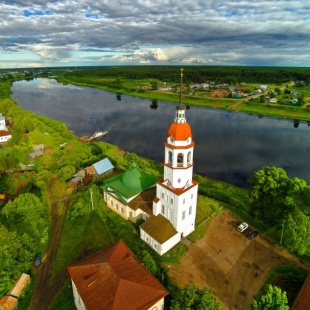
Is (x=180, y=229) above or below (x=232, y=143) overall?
above

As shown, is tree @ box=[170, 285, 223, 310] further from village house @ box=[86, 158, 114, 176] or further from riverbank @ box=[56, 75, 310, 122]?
riverbank @ box=[56, 75, 310, 122]

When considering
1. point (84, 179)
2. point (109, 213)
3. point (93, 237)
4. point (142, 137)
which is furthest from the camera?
point (142, 137)

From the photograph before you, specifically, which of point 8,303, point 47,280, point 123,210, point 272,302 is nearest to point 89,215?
point 123,210

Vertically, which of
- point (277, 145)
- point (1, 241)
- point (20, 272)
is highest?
point (1, 241)

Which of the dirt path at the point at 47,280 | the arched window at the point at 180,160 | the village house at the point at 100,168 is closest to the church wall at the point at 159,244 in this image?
the arched window at the point at 180,160

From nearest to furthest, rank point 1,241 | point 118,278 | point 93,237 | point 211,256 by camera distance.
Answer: point 118,278, point 1,241, point 211,256, point 93,237

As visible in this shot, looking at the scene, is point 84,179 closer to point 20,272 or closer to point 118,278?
point 20,272

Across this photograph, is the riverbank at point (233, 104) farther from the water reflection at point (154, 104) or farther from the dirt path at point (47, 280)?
the dirt path at point (47, 280)

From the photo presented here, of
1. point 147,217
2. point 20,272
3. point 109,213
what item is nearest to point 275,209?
point 147,217
